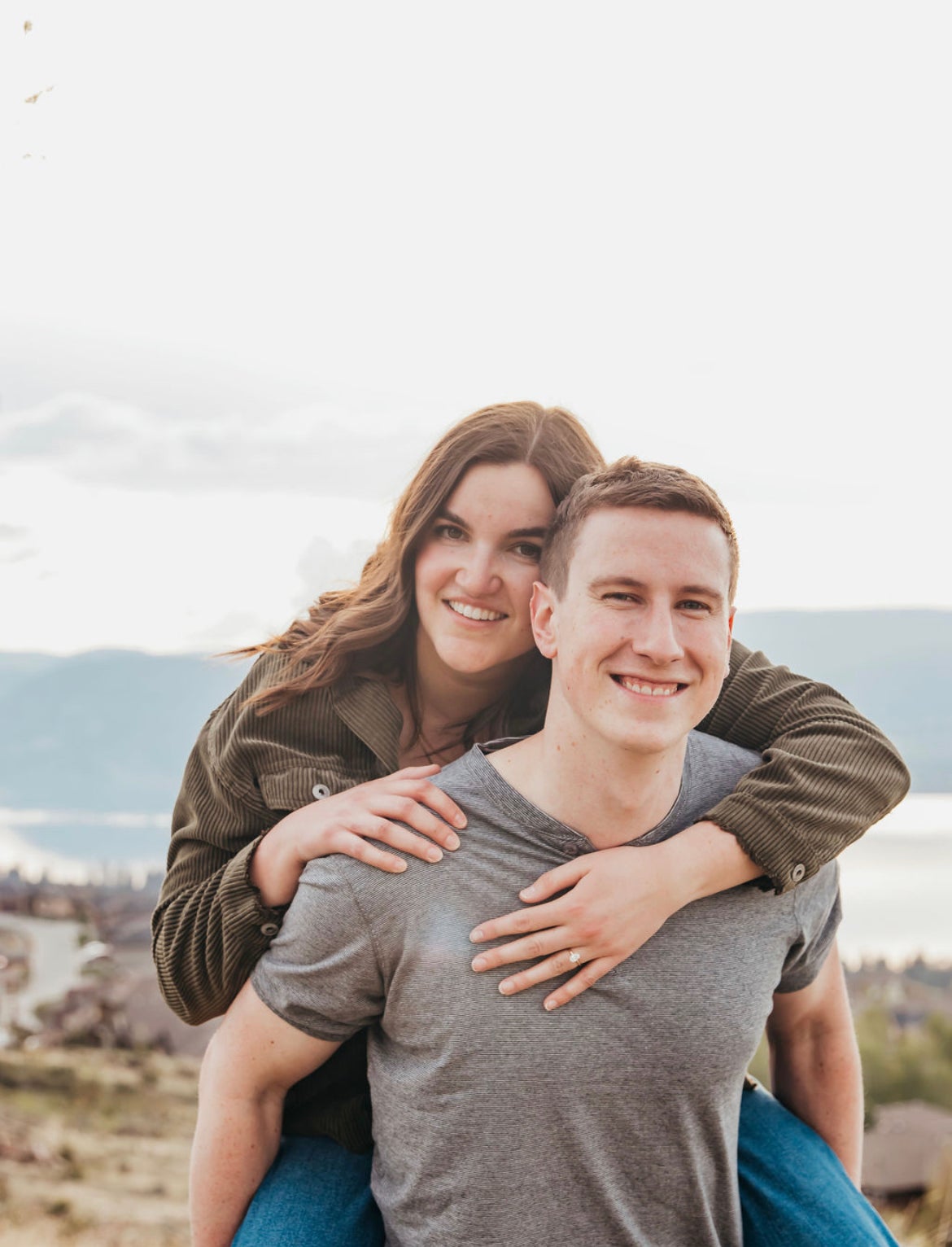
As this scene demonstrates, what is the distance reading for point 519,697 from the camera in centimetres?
283

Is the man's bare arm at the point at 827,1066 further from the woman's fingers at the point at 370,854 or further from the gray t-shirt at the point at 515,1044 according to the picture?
the woman's fingers at the point at 370,854

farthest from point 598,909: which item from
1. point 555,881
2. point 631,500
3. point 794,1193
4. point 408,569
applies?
point 408,569

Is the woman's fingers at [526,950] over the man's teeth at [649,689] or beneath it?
beneath

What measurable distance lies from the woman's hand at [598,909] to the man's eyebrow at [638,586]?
1.48 feet

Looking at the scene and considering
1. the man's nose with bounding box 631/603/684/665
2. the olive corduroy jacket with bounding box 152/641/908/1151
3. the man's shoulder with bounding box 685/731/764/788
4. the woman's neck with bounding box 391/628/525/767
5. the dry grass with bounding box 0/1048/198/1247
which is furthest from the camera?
the dry grass with bounding box 0/1048/198/1247

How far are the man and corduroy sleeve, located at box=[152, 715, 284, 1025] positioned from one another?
7cm

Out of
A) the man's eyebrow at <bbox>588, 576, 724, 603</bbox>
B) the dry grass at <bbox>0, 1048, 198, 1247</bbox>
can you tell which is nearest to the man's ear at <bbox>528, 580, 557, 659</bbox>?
the man's eyebrow at <bbox>588, 576, 724, 603</bbox>

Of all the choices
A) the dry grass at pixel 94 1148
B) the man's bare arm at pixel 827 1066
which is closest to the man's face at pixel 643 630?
the man's bare arm at pixel 827 1066

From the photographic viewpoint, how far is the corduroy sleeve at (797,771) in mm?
2271

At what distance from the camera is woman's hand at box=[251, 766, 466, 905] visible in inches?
85.3

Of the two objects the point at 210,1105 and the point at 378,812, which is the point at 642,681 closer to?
the point at 378,812

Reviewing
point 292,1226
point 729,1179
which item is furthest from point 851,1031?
point 292,1226

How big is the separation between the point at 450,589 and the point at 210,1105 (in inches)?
43.9

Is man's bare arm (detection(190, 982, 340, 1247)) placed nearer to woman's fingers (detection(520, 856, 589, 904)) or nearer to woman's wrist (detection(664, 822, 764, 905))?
woman's fingers (detection(520, 856, 589, 904))
